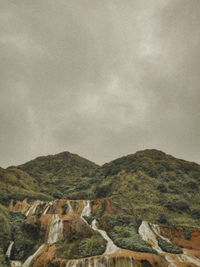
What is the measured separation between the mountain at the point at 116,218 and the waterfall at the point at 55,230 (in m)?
0.13

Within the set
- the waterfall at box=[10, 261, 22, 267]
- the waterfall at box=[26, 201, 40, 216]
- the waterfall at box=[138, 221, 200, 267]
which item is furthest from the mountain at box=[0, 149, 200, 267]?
the waterfall at box=[10, 261, 22, 267]

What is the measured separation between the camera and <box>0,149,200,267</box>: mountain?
57.1 feet

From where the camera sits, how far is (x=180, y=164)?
65500 millimetres

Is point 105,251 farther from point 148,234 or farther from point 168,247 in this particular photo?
point 148,234

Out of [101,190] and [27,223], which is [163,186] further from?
[27,223]

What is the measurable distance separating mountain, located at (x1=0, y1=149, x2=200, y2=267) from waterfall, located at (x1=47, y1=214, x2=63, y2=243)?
13 centimetres

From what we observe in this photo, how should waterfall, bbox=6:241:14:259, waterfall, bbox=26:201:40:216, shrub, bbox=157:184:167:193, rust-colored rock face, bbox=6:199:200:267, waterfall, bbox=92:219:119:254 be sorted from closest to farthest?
rust-colored rock face, bbox=6:199:200:267
waterfall, bbox=92:219:119:254
waterfall, bbox=6:241:14:259
waterfall, bbox=26:201:40:216
shrub, bbox=157:184:167:193

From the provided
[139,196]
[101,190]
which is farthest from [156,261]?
[101,190]

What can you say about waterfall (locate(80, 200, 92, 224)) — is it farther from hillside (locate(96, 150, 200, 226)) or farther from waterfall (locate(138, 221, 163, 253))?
waterfall (locate(138, 221, 163, 253))

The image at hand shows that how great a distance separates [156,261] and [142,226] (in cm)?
1113

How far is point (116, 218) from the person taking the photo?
26.5 meters

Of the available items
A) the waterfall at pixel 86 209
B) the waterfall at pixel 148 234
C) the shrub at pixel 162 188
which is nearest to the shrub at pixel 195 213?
the shrub at pixel 162 188

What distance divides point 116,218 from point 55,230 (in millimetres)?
9182

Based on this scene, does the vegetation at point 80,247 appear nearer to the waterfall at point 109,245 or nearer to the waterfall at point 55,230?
the waterfall at point 109,245
